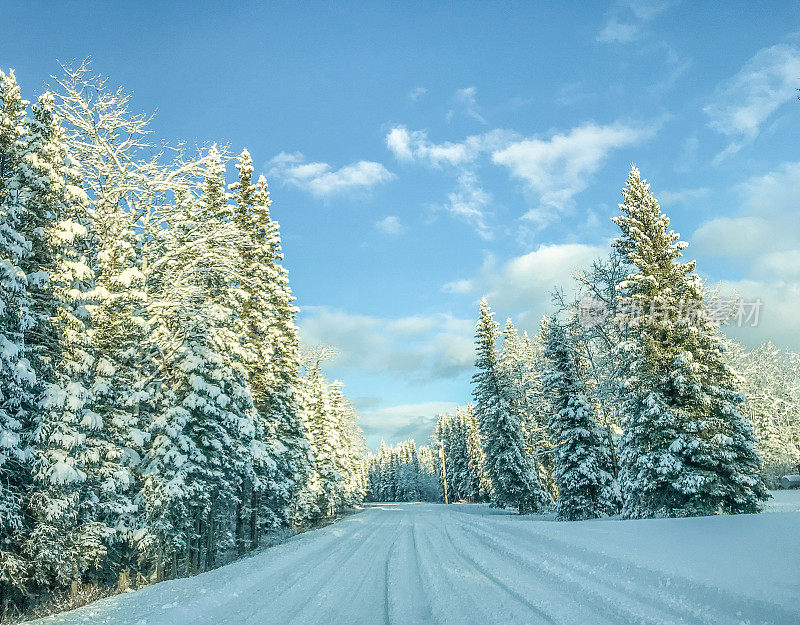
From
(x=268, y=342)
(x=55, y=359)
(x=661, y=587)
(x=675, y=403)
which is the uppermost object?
(x=268, y=342)

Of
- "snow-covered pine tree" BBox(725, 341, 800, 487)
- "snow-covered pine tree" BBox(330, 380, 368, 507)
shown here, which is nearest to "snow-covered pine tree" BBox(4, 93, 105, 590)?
"snow-covered pine tree" BBox(330, 380, 368, 507)

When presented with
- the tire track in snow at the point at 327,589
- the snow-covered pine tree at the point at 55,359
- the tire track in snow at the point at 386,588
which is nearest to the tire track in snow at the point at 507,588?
the tire track in snow at the point at 386,588

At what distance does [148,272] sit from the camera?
16.3m

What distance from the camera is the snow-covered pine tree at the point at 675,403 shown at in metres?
18.4

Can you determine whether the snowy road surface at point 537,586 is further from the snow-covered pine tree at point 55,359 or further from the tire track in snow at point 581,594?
the snow-covered pine tree at point 55,359

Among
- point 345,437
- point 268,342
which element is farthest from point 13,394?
point 345,437

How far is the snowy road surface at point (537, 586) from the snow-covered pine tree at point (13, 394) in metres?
4.17

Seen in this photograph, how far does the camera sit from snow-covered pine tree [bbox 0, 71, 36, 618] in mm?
11852

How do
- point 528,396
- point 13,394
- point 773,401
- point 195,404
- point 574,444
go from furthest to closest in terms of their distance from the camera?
point 773,401, point 528,396, point 574,444, point 195,404, point 13,394

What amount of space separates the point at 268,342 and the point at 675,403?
62.3ft

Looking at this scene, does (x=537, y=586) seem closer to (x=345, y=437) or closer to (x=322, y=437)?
(x=322, y=437)

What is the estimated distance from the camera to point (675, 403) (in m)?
19.9

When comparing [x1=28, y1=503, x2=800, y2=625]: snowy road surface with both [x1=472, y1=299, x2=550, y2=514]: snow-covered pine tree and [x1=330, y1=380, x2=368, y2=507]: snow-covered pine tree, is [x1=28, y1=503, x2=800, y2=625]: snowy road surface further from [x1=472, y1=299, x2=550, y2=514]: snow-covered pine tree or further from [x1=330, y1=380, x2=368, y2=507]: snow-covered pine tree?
[x1=330, y1=380, x2=368, y2=507]: snow-covered pine tree

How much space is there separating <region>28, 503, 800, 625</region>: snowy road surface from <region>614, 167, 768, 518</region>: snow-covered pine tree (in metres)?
Result: 6.61
